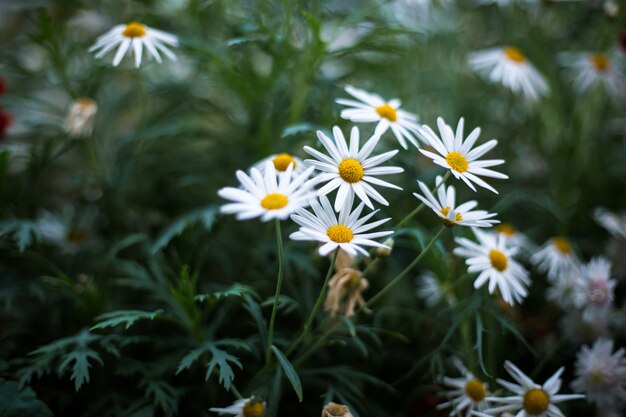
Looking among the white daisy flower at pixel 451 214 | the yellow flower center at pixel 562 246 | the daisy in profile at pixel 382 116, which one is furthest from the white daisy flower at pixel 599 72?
the white daisy flower at pixel 451 214

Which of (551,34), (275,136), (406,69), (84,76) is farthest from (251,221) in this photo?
(551,34)

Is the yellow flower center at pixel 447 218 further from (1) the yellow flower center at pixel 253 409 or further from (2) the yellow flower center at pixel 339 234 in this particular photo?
(1) the yellow flower center at pixel 253 409

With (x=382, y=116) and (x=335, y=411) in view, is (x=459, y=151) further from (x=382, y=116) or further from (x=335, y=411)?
(x=335, y=411)

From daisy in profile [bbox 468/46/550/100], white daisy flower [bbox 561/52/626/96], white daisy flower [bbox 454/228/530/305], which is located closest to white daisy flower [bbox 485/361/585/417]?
white daisy flower [bbox 454/228/530/305]

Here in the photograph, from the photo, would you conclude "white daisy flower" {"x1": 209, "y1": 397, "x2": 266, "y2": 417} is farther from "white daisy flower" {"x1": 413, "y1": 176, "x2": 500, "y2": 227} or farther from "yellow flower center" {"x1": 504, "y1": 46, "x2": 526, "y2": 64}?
"yellow flower center" {"x1": 504, "y1": 46, "x2": 526, "y2": 64}

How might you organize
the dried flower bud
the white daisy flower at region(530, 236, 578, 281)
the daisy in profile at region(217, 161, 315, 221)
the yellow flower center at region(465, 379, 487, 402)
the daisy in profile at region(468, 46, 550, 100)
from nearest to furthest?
the daisy in profile at region(217, 161, 315, 221) < the dried flower bud < the yellow flower center at region(465, 379, 487, 402) < the white daisy flower at region(530, 236, 578, 281) < the daisy in profile at region(468, 46, 550, 100)

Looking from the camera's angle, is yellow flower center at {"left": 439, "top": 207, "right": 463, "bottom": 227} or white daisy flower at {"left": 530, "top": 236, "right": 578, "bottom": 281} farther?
white daisy flower at {"left": 530, "top": 236, "right": 578, "bottom": 281}
